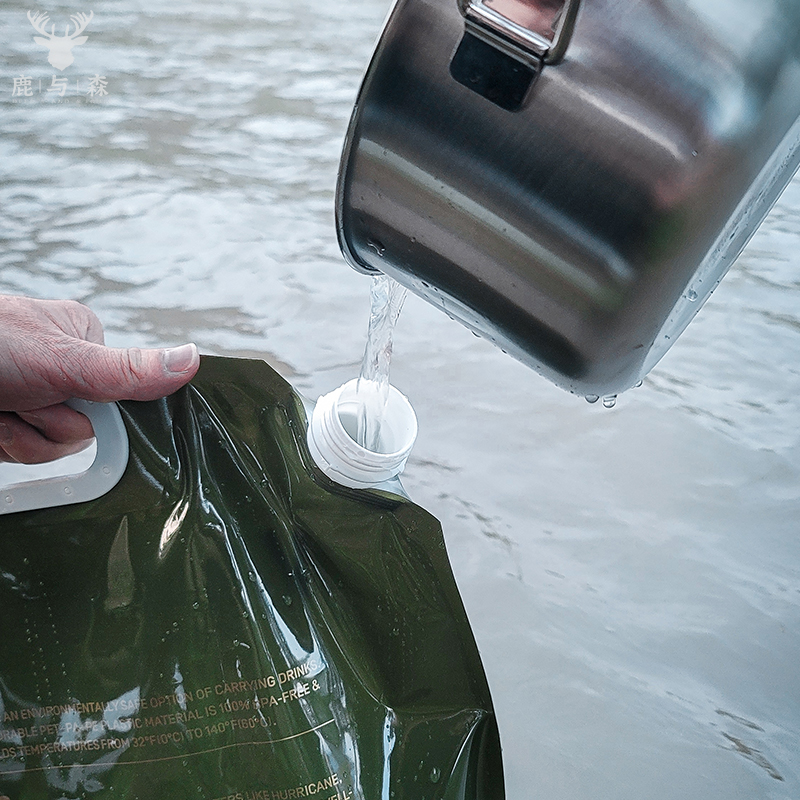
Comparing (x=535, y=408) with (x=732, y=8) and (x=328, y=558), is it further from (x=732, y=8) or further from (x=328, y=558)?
(x=732, y=8)

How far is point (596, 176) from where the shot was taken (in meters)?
0.43

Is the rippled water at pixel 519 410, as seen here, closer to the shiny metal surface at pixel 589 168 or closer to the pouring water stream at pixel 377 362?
the pouring water stream at pixel 377 362

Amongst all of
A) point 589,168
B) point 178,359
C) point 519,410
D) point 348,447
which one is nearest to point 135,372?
point 178,359

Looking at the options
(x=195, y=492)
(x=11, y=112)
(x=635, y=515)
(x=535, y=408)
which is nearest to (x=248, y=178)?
(x=11, y=112)

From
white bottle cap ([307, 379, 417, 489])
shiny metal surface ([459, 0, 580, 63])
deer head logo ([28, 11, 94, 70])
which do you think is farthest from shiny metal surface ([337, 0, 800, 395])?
deer head logo ([28, 11, 94, 70])

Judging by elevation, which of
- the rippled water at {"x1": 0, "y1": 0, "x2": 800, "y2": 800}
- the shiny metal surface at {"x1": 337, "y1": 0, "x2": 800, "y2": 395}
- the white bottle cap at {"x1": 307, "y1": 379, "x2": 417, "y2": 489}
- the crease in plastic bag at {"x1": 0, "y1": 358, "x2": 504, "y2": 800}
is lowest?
the rippled water at {"x1": 0, "y1": 0, "x2": 800, "y2": 800}

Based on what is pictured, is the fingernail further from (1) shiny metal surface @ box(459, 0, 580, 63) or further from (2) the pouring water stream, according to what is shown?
(1) shiny metal surface @ box(459, 0, 580, 63)

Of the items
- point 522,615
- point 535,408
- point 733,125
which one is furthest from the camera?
point 535,408

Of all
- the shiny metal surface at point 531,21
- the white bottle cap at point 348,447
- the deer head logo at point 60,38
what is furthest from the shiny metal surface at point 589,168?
the deer head logo at point 60,38

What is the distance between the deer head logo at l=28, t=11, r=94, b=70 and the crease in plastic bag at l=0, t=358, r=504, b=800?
49.4 inches

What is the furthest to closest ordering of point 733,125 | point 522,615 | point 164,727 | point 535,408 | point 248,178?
point 248,178
point 535,408
point 522,615
point 164,727
point 733,125

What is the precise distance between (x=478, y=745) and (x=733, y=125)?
405 millimetres

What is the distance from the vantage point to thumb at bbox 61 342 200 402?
0.55 metres

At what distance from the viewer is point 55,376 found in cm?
58
